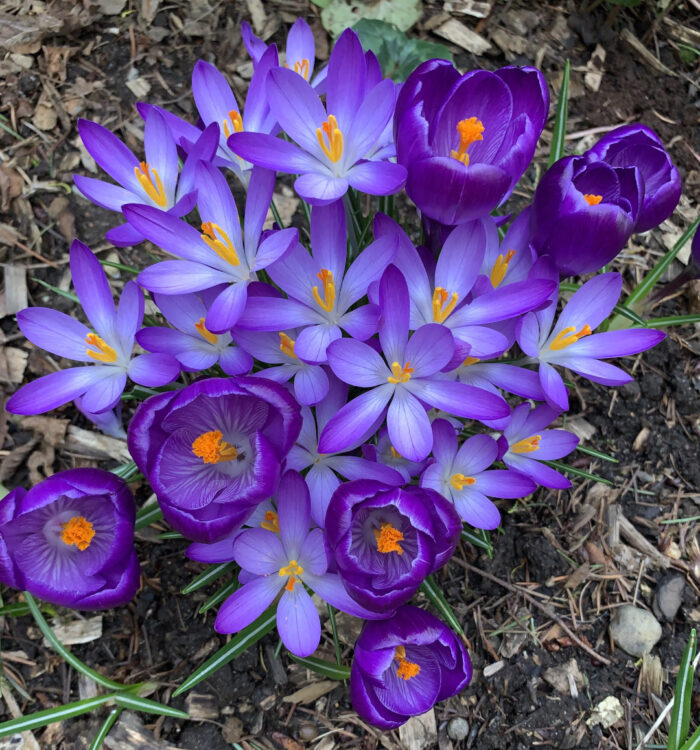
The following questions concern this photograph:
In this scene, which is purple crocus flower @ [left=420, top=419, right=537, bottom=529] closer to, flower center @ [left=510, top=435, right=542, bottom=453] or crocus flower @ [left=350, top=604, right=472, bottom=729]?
flower center @ [left=510, top=435, right=542, bottom=453]

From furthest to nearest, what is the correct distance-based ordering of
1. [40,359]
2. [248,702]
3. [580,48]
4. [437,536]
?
[580,48] → [40,359] → [248,702] → [437,536]

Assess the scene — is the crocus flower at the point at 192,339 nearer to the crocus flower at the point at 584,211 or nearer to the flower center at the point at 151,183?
the flower center at the point at 151,183

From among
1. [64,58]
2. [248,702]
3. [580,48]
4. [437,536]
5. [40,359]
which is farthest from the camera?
[580,48]

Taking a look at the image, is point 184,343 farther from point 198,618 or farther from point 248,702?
point 248,702

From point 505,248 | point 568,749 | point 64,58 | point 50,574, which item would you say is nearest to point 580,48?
point 505,248

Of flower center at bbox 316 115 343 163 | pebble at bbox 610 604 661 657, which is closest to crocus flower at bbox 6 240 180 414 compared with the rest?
flower center at bbox 316 115 343 163

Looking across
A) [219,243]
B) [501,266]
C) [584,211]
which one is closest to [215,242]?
[219,243]

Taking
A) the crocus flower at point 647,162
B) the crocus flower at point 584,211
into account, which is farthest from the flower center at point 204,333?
the crocus flower at point 647,162
